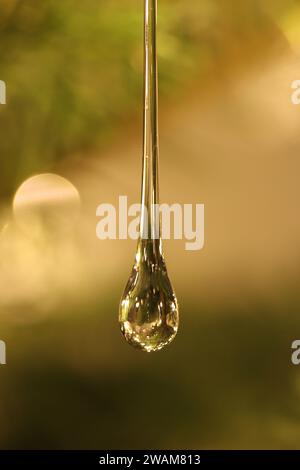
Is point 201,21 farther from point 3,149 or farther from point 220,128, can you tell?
point 3,149

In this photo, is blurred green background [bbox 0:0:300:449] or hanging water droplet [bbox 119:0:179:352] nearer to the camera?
hanging water droplet [bbox 119:0:179:352]

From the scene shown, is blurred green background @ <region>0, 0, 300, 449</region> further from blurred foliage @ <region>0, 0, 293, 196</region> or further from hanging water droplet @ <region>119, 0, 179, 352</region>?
hanging water droplet @ <region>119, 0, 179, 352</region>

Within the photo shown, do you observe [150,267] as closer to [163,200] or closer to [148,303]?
[148,303]

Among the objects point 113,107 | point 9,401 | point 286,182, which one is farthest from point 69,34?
point 9,401

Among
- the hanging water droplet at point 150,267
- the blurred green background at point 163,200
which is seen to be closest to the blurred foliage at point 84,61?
the blurred green background at point 163,200

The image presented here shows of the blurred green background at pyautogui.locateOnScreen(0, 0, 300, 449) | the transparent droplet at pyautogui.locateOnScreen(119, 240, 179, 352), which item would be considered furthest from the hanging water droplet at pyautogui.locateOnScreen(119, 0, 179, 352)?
the blurred green background at pyautogui.locateOnScreen(0, 0, 300, 449)

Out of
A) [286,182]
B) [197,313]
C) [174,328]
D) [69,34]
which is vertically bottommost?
[174,328]
